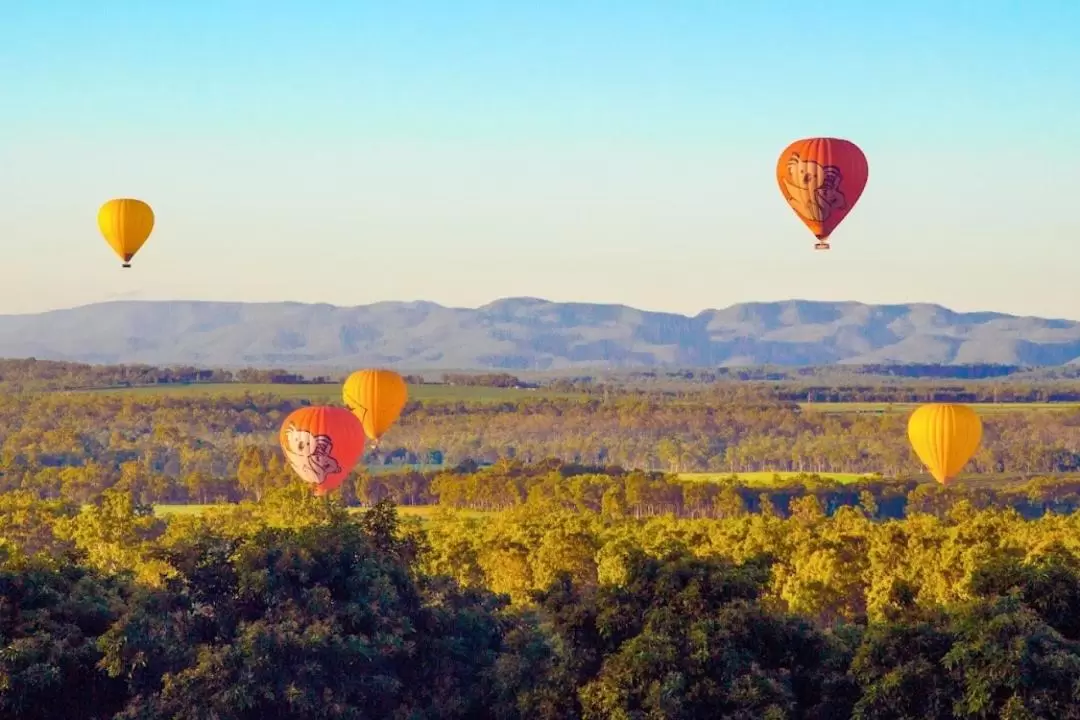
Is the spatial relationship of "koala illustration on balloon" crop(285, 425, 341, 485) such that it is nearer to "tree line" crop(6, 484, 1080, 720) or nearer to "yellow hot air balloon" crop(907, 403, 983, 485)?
"yellow hot air balloon" crop(907, 403, 983, 485)

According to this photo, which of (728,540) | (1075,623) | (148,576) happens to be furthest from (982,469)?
(1075,623)

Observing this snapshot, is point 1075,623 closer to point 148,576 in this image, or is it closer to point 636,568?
point 636,568

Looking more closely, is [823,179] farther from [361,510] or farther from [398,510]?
[361,510]

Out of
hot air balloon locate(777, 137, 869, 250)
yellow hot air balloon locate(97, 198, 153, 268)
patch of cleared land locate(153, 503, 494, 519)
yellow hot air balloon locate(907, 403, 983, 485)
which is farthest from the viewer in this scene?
patch of cleared land locate(153, 503, 494, 519)

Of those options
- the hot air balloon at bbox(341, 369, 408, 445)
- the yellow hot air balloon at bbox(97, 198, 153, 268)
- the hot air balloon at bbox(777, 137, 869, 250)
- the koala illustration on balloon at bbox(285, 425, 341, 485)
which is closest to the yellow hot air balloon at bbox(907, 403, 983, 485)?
the hot air balloon at bbox(777, 137, 869, 250)

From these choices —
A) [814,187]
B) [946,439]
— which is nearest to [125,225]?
[814,187]
